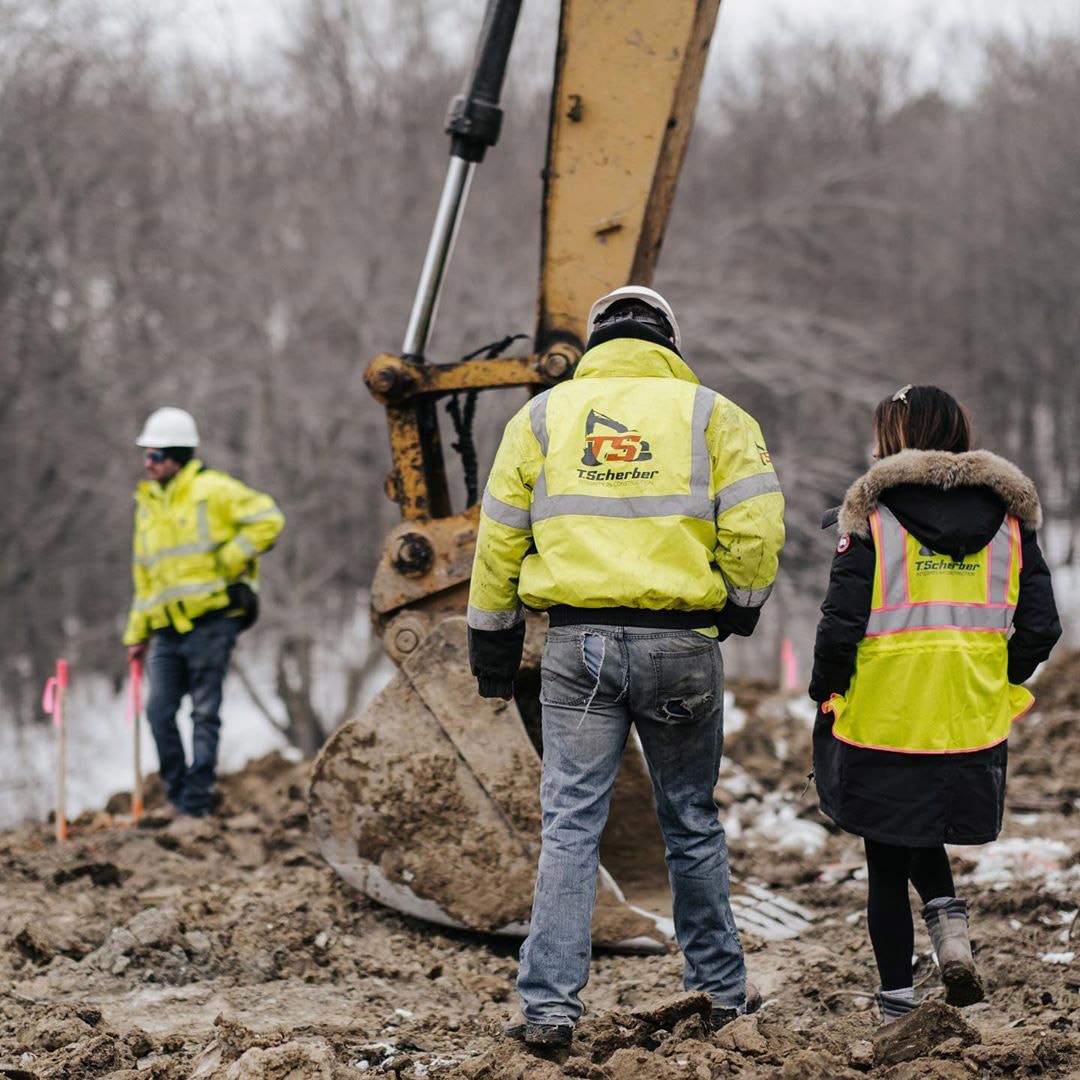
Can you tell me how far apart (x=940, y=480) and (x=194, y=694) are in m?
4.64

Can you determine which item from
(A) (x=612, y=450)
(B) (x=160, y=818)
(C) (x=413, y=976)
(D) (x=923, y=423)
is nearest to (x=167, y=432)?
(B) (x=160, y=818)

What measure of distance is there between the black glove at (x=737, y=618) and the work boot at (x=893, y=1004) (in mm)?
1008

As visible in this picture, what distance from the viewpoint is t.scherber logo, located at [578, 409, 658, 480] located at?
11.7ft

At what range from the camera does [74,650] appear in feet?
62.3

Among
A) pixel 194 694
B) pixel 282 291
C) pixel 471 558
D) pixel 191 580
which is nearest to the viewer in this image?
pixel 471 558

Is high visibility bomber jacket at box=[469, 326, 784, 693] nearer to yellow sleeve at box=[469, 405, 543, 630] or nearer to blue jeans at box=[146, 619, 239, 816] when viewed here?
yellow sleeve at box=[469, 405, 543, 630]

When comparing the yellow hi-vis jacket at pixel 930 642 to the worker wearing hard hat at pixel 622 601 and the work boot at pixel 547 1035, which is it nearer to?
the worker wearing hard hat at pixel 622 601

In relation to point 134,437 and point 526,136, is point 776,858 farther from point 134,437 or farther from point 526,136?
point 526,136

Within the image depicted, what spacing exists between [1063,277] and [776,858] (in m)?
26.3

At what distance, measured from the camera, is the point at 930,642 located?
11.9 ft

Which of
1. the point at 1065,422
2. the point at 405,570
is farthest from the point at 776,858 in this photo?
the point at 1065,422

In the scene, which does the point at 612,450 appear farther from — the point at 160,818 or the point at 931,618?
the point at 160,818

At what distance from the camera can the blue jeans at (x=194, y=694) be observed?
7.18m

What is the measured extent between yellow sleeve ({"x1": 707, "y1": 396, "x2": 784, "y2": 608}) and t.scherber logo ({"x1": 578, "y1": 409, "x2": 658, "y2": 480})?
186mm
